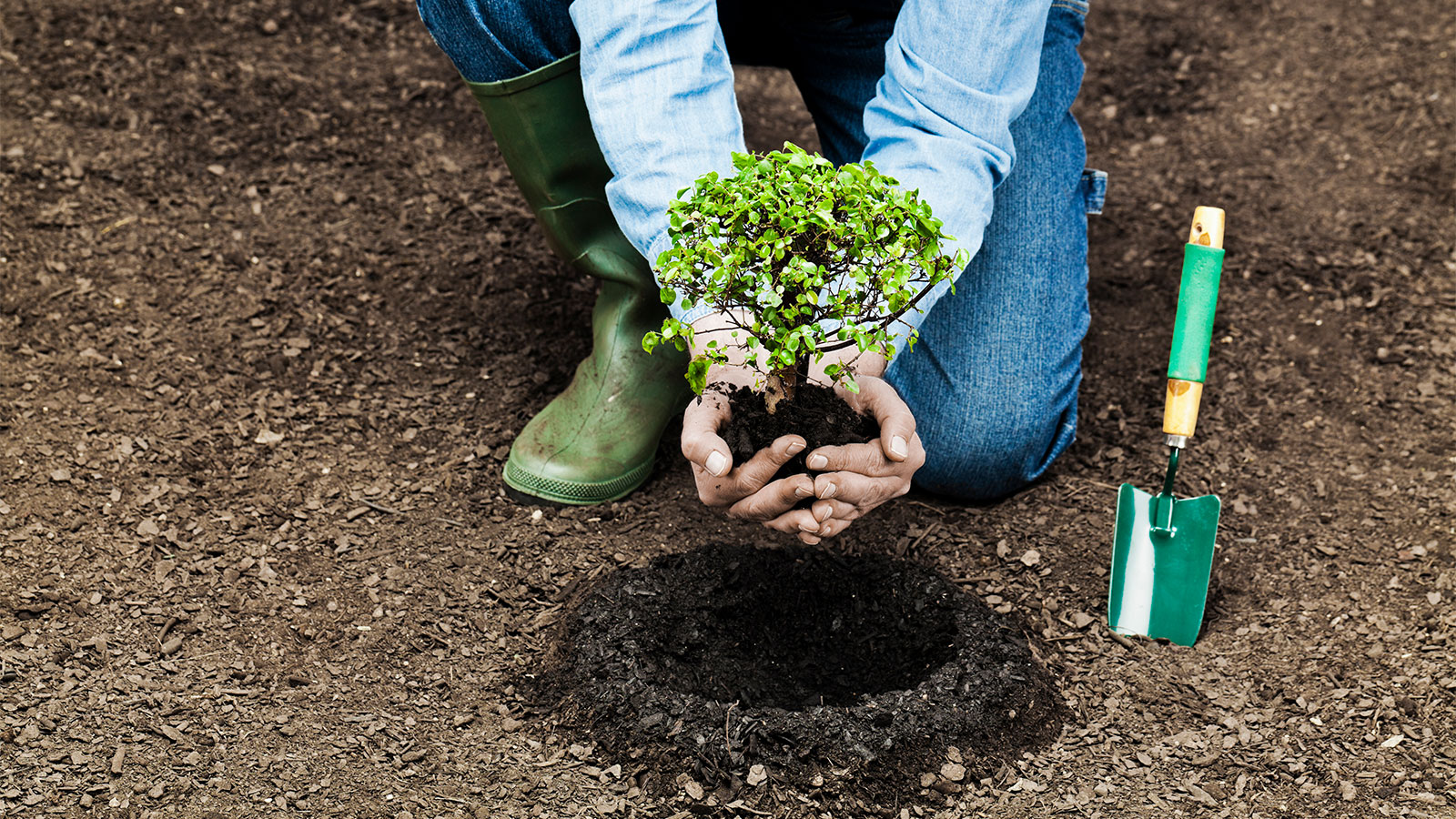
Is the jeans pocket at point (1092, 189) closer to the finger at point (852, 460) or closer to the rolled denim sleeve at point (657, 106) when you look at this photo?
the rolled denim sleeve at point (657, 106)

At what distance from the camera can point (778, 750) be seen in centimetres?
170

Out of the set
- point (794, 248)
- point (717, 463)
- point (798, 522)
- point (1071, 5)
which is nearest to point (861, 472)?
point (798, 522)

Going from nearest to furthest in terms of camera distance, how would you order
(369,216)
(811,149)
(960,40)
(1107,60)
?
(960,40) → (369,216) → (811,149) → (1107,60)

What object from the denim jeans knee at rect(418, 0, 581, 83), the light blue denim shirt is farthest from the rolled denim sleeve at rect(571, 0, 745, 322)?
the denim jeans knee at rect(418, 0, 581, 83)

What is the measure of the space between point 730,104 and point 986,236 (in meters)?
0.75

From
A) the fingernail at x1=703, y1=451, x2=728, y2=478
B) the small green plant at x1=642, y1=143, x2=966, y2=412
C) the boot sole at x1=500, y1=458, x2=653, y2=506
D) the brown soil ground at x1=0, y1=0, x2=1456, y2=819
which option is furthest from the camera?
the boot sole at x1=500, y1=458, x2=653, y2=506

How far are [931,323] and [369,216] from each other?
1512mm

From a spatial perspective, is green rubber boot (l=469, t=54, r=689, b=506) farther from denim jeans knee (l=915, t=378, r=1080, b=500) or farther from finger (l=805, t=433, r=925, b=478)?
finger (l=805, t=433, r=925, b=478)

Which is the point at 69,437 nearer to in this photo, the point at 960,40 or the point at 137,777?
the point at 137,777

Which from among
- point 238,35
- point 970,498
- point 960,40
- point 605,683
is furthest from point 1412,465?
point 238,35

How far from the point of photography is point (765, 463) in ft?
5.49

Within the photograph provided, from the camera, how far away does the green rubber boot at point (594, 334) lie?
2203mm

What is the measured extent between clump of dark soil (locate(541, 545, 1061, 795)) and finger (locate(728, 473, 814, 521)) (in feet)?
0.92

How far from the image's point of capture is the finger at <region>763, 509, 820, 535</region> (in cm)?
171
